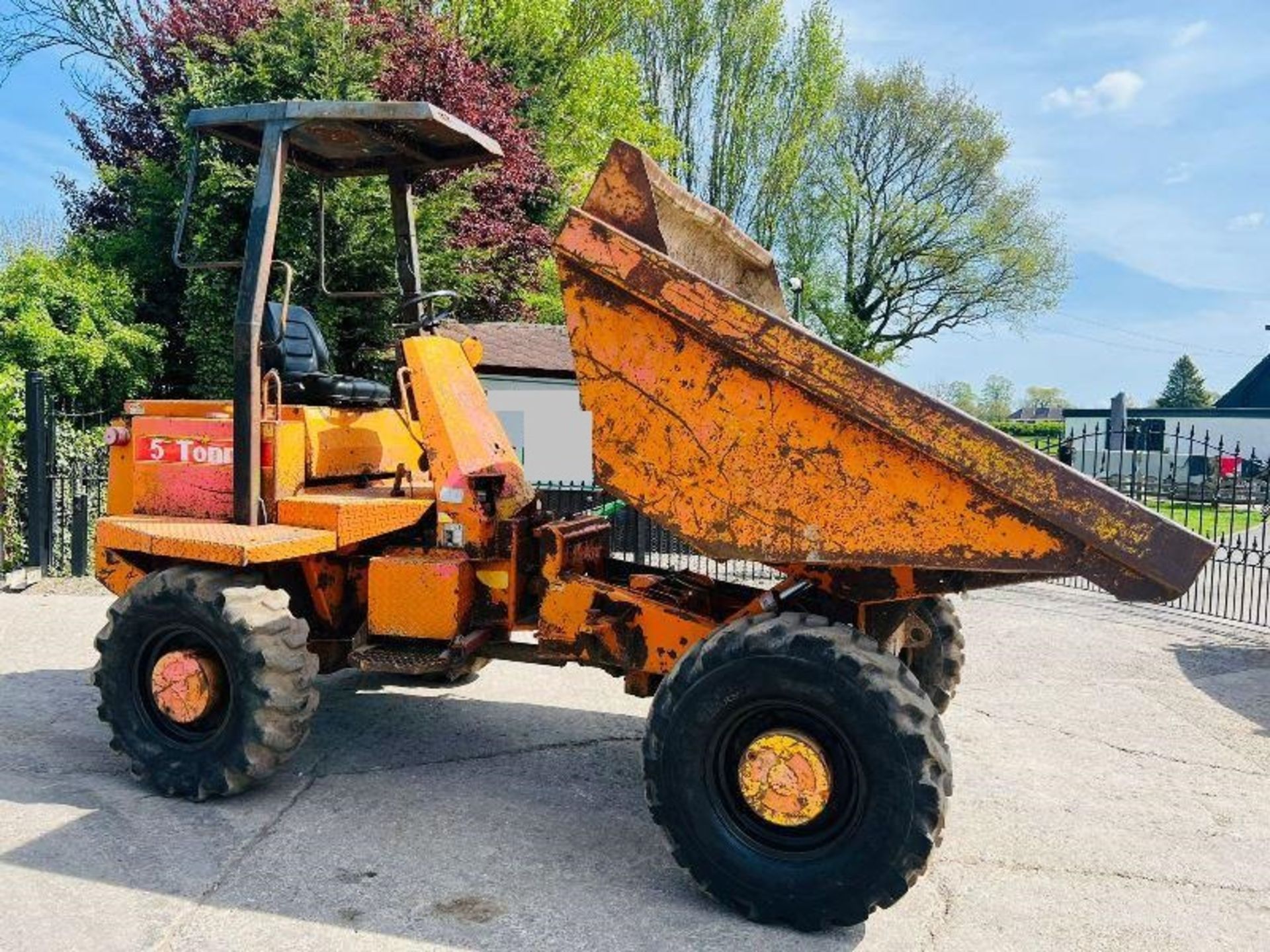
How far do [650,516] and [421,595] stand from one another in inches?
55.0

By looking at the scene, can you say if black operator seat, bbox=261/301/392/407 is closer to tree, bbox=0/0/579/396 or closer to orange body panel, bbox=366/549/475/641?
orange body panel, bbox=366/549/475/641

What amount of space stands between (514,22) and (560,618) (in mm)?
19182

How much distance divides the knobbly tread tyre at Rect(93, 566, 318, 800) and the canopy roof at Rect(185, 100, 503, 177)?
85.4 inches

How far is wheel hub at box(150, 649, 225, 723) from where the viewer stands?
442 centimetres

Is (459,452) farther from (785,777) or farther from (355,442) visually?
(785,777)

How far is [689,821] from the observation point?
356 centimetres

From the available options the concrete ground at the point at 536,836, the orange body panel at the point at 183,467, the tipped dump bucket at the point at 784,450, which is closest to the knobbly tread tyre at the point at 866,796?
the concrete ground at the point at 536,836

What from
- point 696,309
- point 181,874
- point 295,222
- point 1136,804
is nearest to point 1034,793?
point 1136,804

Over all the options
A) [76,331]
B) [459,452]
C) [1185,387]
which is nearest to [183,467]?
[459,452]

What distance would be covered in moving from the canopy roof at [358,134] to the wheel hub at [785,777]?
321 cm

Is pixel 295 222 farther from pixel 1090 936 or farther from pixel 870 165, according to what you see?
pixel 870 165

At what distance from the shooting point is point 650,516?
3.78m

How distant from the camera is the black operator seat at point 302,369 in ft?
16.6

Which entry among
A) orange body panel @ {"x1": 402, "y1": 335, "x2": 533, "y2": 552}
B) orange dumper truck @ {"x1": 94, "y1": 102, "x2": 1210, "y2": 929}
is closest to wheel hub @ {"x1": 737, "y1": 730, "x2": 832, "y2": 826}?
orange dumper truck @ {"x1": 94, "y1": 102, "x2": 1210, "y2": 929}
